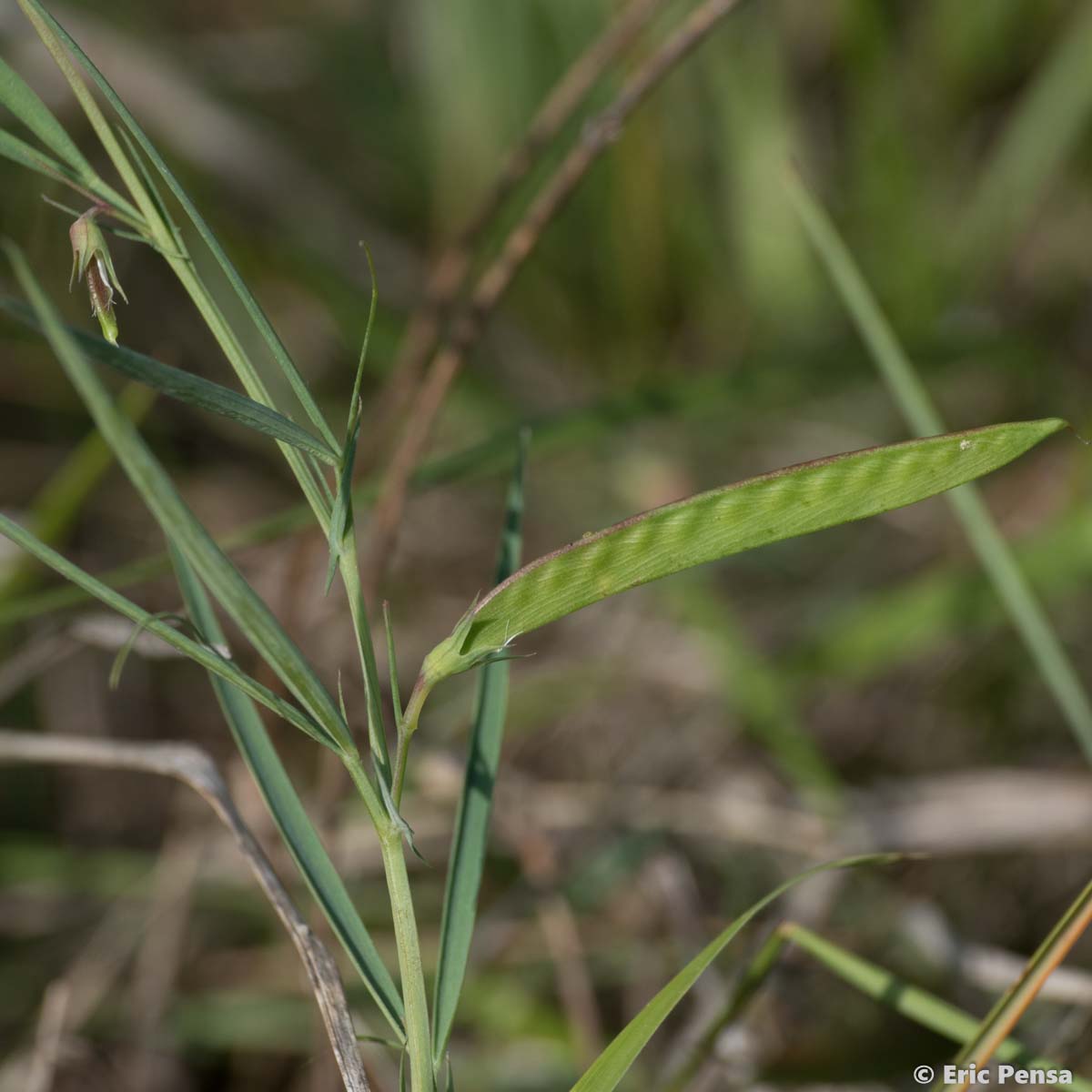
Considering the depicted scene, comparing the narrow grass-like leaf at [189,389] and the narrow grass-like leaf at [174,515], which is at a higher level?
the narrow grass-like leaf at [189,389]

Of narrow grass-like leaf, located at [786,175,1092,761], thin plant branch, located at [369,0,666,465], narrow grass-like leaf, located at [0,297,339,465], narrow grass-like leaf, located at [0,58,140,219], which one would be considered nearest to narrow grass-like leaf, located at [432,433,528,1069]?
narrow grass-like leaf, located at [0,297,339,465]

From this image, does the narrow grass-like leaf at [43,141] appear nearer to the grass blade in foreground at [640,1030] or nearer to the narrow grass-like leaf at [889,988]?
the grass blade in foreground at [640,1030]

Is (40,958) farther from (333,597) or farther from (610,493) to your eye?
(610,493)

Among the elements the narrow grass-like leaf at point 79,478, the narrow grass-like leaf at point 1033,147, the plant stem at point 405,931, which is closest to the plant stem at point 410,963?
the plant stem at point 405,931

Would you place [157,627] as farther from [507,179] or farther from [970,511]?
[507,179]

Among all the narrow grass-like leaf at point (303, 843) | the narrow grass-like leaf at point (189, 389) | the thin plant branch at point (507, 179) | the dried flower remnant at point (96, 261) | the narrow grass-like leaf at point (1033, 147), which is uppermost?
the narrow grass-like leaf at point (1033, 147)

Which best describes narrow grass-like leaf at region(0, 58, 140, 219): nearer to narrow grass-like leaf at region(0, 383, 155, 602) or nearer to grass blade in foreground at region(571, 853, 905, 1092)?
grass blade in foreground at region(571, 853, 905, 1092)
